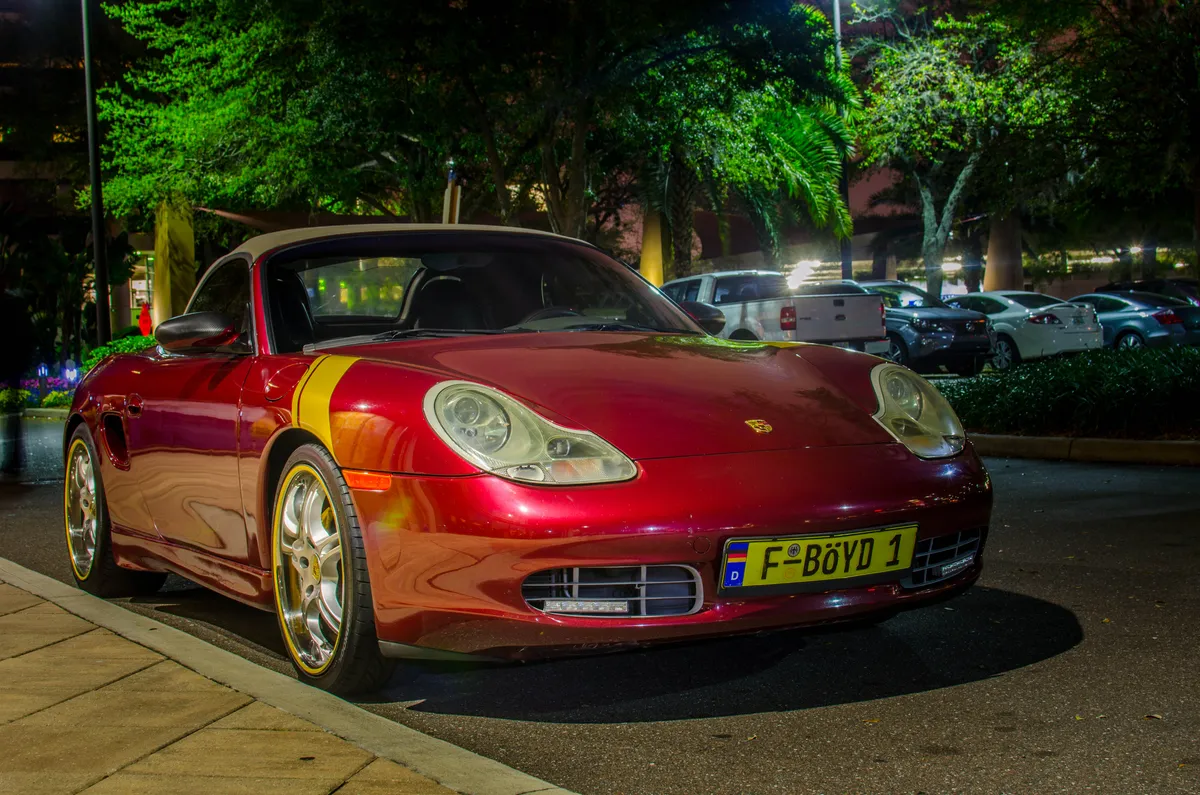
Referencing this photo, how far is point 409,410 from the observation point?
3947 mm

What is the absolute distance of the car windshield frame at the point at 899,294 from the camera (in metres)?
23.5

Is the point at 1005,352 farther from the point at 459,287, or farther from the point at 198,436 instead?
the point at 198,436

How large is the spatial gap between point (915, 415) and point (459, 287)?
1.80 metres

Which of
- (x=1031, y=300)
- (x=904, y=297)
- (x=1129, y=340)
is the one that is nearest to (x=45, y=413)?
(x=904, y=297)

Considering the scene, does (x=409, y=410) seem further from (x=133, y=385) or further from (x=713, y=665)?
(x=133, y=385)

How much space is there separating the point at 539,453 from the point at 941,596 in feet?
4.12

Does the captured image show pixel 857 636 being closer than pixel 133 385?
Yes

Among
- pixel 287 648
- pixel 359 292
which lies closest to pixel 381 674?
pixel 287 648

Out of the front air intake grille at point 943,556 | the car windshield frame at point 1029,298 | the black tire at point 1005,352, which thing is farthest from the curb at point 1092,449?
the car windshield frame at point 1029,298

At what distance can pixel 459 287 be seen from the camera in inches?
213

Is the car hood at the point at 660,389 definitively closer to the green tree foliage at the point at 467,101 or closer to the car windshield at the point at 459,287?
the car windshield at the point at 459,287

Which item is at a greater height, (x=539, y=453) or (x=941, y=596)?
(x=539, y=453)

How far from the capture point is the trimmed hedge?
35.6 ft

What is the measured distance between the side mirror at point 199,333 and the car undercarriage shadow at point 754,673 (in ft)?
4.28
